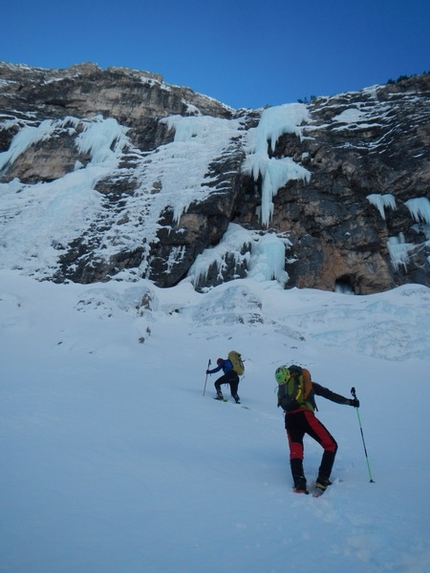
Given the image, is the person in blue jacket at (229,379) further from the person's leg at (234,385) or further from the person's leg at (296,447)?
the person's leg at (296,447)

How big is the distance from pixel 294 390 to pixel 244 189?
2483 centimetres

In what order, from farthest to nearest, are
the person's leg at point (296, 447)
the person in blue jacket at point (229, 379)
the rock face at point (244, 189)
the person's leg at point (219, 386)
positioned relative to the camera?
the rock face at point (244, 189)
the person in blue jacket at point (229, 379)
the person's leg at point (219, 386)
the person's leg at point (296, 447)

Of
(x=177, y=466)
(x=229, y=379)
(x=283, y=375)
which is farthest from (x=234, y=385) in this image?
(x=177, y=466)

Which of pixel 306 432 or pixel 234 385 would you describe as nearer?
pixel 306 432

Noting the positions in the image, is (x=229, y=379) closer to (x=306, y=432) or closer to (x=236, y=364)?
(x=236, y=364)

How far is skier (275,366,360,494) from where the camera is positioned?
11.5 ft

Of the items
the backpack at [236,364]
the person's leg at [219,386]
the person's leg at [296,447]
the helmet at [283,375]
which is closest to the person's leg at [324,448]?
the person's leg at [296,447]

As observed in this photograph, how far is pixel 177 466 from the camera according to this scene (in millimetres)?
3496

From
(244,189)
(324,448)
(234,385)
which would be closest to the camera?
(324,448)

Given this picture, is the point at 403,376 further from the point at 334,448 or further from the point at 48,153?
the point at 48,153

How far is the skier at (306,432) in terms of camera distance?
3498 millimetres

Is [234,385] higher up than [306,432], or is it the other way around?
[306,432]

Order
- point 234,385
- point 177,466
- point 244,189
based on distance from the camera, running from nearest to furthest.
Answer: point 177,466 → point 234,385 → point 244,189

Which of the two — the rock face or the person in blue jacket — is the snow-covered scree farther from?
the rock face
